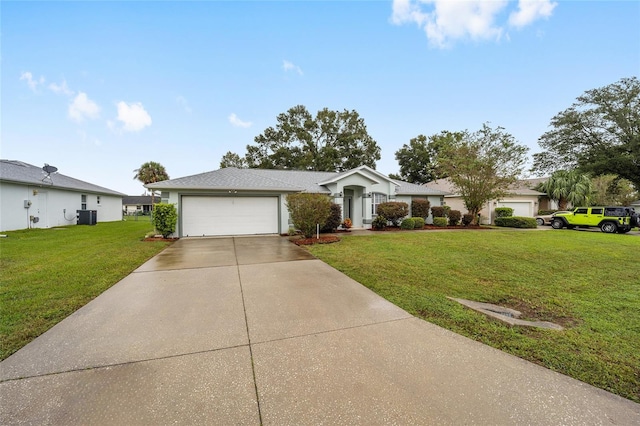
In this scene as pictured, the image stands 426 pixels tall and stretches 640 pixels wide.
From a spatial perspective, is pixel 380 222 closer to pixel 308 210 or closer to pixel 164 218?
pixel 308 210

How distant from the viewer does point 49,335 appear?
10.9ft

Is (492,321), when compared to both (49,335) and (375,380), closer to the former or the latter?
(375,380)

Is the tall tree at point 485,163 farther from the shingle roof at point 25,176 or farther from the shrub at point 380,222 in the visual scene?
the shingle roof at point 25,176

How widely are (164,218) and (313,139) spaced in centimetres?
2543

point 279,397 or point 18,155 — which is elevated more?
point 18,155

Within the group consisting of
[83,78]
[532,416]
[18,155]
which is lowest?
[532,416]

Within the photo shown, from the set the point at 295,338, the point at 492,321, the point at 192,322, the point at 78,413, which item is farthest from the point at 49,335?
the point at 492,321

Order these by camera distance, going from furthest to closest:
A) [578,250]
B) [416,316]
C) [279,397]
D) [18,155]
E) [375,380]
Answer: [18,155] → [578,250] → [416,316] → [375,380] → [279,397]

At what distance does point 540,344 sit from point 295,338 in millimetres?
3009

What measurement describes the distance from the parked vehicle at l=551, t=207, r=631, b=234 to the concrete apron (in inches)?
774

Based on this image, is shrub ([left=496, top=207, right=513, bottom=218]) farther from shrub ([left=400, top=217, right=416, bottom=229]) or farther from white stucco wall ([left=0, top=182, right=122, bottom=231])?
white stucco wall ([left=0, top=182, right=122, bottom=231])

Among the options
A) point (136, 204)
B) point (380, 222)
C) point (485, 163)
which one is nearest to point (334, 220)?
point (380, 222)

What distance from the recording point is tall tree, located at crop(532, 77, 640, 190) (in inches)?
783

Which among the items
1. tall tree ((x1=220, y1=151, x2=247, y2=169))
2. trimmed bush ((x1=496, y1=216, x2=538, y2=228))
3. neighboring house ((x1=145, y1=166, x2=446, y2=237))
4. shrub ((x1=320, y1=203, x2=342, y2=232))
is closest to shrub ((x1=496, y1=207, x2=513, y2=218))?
trimmed bush ((x1=496, y1=216, x2=538, y2=228))
